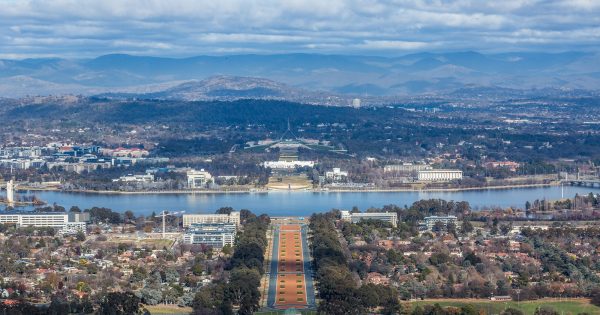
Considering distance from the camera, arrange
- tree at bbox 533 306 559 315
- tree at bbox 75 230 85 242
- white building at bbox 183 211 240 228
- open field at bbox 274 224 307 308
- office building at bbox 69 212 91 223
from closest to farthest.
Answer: tree at bbox 533 306 559 315, open field at bbox 274 224 307 308, tree at bbox 75 230 85 242, office building at bbox 69 212 91 223, white building at bbox 183 211 240 228

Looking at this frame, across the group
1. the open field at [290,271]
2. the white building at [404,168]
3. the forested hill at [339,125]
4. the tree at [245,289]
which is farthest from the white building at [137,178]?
the tree at [245,289]

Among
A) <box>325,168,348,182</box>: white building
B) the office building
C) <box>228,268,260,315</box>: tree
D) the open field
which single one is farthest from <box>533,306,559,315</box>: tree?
<box>325,168,348,182</box>: white building

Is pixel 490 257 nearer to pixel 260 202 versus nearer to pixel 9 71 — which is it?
pixel 260 202

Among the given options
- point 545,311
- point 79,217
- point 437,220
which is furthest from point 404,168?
point 545,311

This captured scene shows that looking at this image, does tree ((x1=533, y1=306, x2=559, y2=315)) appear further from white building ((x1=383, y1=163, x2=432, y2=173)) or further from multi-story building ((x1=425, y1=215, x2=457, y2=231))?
white building ((x1=383, y1=163, x2=432, y2=173))

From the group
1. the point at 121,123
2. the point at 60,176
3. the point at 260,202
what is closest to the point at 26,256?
the point at 260,202

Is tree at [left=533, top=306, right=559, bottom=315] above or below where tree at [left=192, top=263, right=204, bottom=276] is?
below

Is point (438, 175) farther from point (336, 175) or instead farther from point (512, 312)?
point (512, 312)
